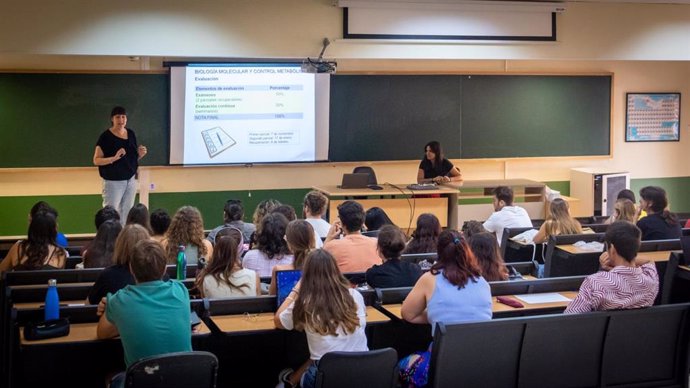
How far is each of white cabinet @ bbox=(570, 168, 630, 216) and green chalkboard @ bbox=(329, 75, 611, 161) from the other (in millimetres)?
528

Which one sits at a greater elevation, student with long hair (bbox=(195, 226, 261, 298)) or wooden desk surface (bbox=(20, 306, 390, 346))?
student with long hair (bbox=(195, 226, 261, 298))

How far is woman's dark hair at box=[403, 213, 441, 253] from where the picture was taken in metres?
6.18

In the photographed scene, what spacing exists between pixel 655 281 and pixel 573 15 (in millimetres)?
5836

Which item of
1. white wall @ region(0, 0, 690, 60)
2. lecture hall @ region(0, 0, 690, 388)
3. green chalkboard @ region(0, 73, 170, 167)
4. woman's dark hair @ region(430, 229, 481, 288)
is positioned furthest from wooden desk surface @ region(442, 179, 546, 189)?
woman's dark hair @ region(430, 229, 481, 288)

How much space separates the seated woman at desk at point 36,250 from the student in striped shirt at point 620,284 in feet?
11.9

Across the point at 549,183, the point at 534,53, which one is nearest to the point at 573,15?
the point at 534,53

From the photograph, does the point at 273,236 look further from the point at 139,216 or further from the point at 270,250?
the point at 139,216

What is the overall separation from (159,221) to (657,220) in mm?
4132

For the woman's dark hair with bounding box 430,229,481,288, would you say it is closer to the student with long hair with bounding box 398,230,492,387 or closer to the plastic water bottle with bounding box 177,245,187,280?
the student with long hair with bounding box 398,230,492,387

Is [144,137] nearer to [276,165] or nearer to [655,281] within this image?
[276,165]

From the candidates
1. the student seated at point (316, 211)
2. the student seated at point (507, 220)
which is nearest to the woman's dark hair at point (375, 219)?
the student seated at point (316, 211)

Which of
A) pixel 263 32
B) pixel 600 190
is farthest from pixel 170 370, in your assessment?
pixel 600 190

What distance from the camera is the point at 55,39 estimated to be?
26.2 ft

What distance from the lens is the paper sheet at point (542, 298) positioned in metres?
4.98
